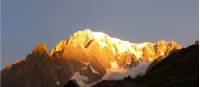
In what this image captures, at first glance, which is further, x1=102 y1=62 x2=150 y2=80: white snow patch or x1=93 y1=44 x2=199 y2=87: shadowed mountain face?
x1=102 y1=62 x2=150 y2=80: white snow patch

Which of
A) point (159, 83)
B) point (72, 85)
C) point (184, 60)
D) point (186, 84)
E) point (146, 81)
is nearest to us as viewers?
point (186, 84)

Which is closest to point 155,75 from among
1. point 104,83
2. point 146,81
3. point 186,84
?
point 146,81

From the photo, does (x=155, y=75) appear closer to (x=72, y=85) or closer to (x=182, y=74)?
(x=182, y=74)

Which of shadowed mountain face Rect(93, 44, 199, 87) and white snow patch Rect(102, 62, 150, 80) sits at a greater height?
white snow patch Rect(102, 62, 150, 80)

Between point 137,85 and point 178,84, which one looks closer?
point 178,84

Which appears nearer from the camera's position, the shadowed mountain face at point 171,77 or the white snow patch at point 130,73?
the shadowed mountain face at point 171,77

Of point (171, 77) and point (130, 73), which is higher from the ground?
point (130, 73)

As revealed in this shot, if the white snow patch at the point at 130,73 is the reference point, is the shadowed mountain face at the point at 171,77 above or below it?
below

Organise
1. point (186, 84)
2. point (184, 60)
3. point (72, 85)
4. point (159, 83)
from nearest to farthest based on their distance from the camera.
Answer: point (186, 84) → point (159, 83) → point (72, 85) → point (184, 60)

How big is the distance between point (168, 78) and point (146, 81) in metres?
2.31

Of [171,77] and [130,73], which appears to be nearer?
[171,77]

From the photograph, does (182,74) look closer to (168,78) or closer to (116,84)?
(168,78)

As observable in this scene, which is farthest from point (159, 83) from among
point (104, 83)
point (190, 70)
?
point (104, 83)

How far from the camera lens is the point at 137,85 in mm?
40719
